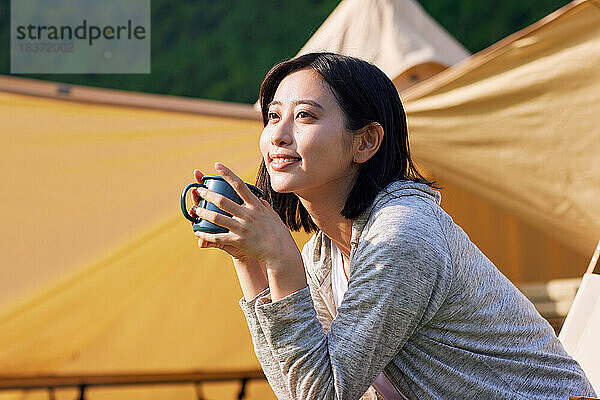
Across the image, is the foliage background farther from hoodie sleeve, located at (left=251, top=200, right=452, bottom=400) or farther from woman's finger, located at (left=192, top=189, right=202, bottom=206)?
hoodie sleeve, located at (left=251, top=200, right=452, bottom=400)

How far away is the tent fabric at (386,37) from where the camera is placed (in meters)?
3.32

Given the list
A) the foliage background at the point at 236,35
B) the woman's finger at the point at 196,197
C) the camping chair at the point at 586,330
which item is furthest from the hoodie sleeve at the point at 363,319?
the foliage background at the point at 236,35

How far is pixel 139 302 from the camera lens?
8.46 feet

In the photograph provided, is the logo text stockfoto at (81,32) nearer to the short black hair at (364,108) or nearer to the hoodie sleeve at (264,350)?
the short black hair at (364,108)

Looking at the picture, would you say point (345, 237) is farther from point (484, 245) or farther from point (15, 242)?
point (484, 245)

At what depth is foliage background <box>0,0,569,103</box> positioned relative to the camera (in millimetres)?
6242

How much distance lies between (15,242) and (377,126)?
5.38ft

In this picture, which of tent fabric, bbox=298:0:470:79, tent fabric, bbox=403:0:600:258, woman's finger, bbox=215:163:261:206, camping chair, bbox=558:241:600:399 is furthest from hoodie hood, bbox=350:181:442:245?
tent fabric, bbox=298:0:470:79

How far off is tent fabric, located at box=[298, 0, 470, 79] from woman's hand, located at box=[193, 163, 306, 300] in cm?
222

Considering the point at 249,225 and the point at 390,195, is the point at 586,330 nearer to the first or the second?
the point at 390,195

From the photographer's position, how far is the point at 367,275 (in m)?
1.13

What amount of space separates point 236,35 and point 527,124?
4176mm

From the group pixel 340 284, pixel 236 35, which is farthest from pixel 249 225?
pixel 236 35

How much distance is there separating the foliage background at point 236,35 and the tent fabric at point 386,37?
273 centimetres
